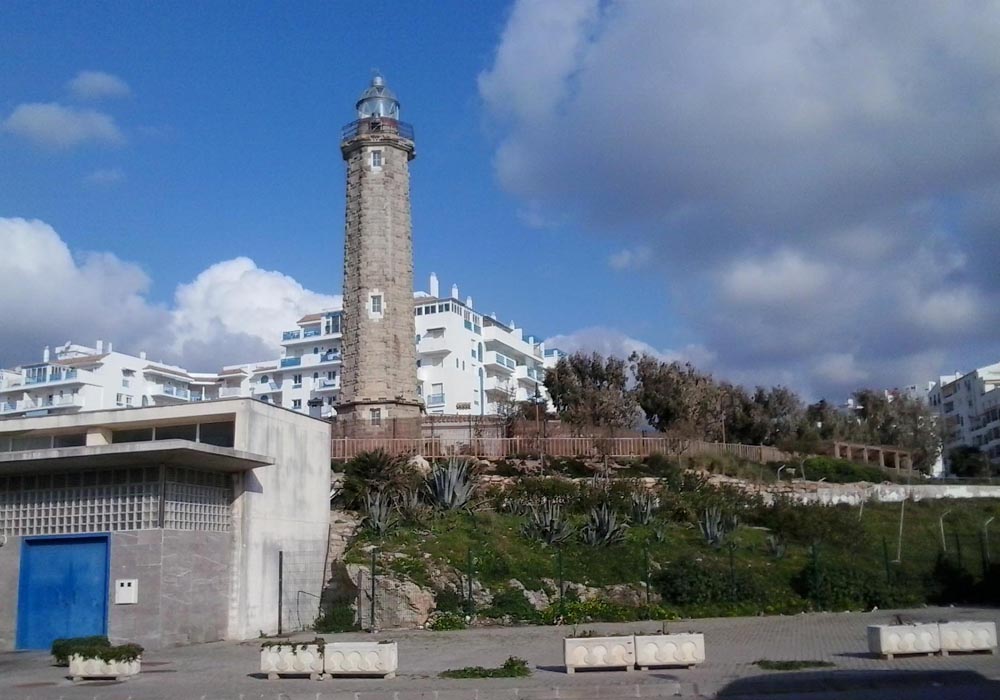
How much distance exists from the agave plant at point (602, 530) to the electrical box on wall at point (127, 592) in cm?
1158

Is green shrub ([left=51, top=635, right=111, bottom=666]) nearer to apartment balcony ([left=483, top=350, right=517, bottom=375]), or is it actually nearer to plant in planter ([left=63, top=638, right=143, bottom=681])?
plant in planter ([left=63, top=638, right=143, bottom=681])

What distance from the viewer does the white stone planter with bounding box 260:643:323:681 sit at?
1396 cm

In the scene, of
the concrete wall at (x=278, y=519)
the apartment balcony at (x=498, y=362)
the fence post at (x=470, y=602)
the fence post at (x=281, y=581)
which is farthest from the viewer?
the apartment balcony at (x=498, y=362)

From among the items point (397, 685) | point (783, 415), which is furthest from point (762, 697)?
point (783, 415)

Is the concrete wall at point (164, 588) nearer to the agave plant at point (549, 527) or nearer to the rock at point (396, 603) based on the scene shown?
the rock at point (396, 603)

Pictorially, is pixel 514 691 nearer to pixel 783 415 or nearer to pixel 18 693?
pixel 18 693

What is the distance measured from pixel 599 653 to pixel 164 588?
951 centimetres

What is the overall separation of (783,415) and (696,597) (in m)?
31.6

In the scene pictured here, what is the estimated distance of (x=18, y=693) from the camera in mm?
13328

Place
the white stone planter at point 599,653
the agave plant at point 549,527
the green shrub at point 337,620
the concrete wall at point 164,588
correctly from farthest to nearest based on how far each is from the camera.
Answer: the agave plant at point 549,527 → the green shrub at point 337,620 → the concrete wall at point 164,588 → the white stone planter at point 599,653

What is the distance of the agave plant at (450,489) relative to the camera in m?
27.1

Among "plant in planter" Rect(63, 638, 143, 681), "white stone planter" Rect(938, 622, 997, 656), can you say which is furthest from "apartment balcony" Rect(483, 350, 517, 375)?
"white stone planter" Rect(938, 622, 997, 656)

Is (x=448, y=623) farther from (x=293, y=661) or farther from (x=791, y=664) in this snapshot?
(x=791, y=664)

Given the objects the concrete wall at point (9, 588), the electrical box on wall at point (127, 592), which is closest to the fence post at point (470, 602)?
the electrical box on wall at point (127, 592)
